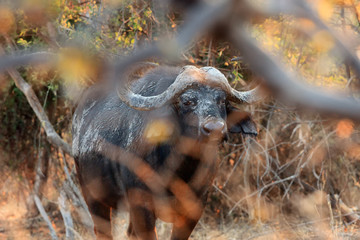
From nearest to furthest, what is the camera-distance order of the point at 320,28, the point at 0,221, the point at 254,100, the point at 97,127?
the point at 320,28
the point at 254,100
the point at 97,127
the point at 0,221

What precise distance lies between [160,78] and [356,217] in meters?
2.86

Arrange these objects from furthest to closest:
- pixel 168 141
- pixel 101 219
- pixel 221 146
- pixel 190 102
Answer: pixel 221 146
pixel 101 219
pixel 168 141
pixel 190 102

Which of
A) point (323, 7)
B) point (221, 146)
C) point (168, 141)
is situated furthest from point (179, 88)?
point (221, 146)

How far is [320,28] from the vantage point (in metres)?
1.02

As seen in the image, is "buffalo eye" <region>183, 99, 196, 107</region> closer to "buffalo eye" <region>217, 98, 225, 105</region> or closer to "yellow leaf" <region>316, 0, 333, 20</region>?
"buffalo eye" <region>217, 98, 225, 105</region>

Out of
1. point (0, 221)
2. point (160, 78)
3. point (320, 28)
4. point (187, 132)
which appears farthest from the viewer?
point (0, 221)

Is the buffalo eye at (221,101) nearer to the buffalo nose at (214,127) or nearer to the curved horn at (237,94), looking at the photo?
the curved horn at (237,94)

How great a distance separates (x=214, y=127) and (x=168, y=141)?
747mm

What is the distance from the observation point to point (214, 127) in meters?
3.35

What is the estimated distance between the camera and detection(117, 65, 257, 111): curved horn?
380 cm

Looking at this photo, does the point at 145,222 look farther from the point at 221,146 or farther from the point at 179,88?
the point at 221,146

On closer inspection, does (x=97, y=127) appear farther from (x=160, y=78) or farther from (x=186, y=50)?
(x=186, y=50)

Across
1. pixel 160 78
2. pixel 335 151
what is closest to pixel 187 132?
pixel 160 78

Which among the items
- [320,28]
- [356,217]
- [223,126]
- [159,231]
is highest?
[320,28]
